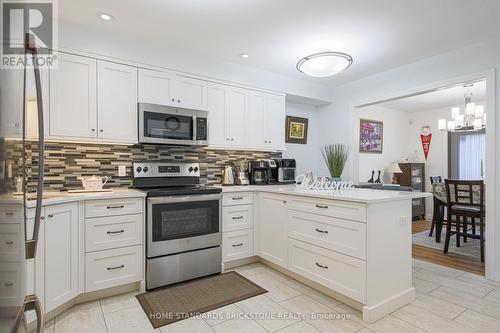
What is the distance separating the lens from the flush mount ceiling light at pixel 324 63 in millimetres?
2504

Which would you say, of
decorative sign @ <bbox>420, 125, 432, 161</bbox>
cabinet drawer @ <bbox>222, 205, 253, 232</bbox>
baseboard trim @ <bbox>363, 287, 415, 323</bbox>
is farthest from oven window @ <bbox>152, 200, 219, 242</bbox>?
decorative sign @ <bbox>420, 125, 432, 161</bbox>

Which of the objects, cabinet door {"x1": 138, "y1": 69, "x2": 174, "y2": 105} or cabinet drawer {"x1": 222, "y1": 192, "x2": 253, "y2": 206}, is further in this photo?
cabinet drawer {"x1": 222, "y1": 192, "x2": 253, "y2": 206}

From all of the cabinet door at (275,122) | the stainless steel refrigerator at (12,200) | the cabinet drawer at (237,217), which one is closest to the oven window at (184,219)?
the cabinet drawer at (237,217)

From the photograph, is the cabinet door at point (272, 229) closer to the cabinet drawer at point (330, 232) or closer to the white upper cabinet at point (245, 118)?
the cabinet drawer at point (330, 232)

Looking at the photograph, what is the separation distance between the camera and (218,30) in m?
2.71

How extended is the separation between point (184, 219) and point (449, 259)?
331 cm

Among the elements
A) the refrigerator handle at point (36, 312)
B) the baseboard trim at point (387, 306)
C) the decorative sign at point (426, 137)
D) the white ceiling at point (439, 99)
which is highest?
the white ceiling at point (439, 99)

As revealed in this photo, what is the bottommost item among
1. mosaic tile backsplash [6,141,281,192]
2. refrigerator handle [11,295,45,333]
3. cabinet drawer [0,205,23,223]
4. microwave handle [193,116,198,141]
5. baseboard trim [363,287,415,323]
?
baseboard trim [363,287,415,323]

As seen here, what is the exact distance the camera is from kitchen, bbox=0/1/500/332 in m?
2.03

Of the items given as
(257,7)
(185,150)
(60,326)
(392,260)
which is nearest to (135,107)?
(185,150)

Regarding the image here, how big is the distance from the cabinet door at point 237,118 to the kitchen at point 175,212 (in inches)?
0.8

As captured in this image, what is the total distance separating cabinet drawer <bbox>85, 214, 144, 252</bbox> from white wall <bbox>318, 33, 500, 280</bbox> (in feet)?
10.8

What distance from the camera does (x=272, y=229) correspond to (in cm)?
301

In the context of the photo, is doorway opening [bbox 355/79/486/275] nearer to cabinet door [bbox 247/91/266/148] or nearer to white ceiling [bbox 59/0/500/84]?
cabinet door [bbox 247/91/266/148]
